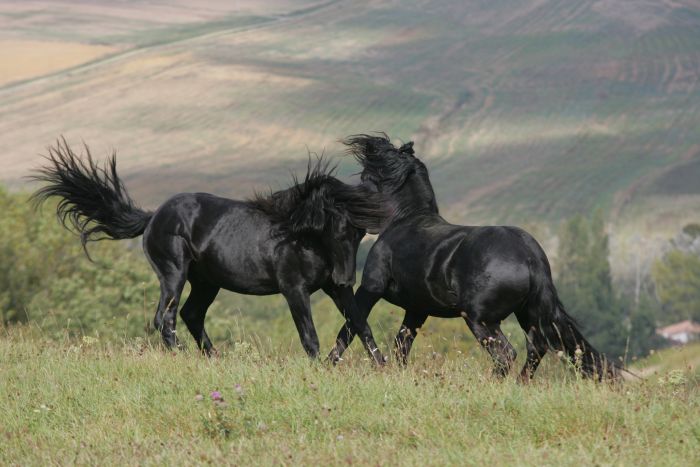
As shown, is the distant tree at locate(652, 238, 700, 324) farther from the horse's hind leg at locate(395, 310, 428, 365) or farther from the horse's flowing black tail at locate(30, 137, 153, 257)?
the horse's flowing black tail at locate(30, 137, 153, 257)

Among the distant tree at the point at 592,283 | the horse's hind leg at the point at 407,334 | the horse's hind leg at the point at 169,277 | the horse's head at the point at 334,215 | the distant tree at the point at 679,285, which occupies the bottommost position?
the distant tree at the point at 679,285

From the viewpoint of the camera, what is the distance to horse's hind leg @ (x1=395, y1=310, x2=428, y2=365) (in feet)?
29.7

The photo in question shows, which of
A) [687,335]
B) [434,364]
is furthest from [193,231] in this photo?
[687,335]

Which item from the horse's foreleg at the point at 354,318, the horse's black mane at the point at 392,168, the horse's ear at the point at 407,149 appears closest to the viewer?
the horse's foreleg at the point at 354,318

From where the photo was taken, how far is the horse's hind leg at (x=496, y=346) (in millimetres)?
8602

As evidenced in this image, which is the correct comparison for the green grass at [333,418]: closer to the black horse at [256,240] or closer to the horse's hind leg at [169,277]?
the black horse at [256,240]

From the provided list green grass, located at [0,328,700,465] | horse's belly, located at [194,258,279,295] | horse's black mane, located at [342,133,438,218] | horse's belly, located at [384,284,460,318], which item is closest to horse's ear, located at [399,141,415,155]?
horse's black mane, located at [342,133,438,218]

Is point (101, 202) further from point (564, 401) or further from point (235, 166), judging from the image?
point (235, 166)

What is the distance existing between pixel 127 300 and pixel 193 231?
30.6 metres

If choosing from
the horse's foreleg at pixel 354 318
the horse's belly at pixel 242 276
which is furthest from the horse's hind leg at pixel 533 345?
Answer: the horse's belly at pixel 242 276

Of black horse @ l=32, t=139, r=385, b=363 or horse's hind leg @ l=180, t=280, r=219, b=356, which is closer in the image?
black horse @ l=32, t=139, r=385, b=363

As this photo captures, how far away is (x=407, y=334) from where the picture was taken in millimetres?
8953

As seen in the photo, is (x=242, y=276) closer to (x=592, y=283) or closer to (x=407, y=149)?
(x=407, y=149)

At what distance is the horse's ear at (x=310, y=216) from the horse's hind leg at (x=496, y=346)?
1631 millimetres
